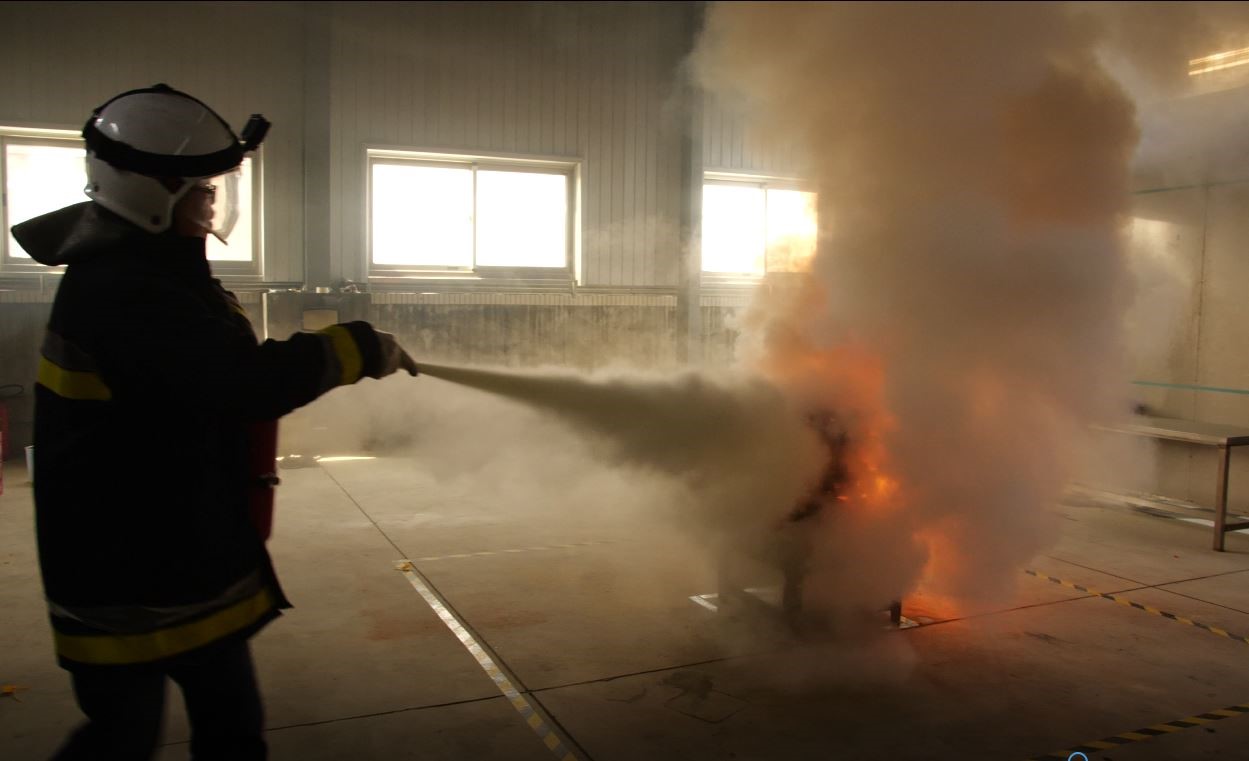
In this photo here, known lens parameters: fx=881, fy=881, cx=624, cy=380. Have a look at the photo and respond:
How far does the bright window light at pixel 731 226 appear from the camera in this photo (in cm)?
1126

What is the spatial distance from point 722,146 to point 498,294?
11.2 ft

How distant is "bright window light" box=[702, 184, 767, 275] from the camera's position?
11.3m

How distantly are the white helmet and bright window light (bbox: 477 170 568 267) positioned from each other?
329 inches

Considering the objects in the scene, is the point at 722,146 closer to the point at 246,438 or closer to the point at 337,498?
the point at 337,498

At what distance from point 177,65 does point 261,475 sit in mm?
8347

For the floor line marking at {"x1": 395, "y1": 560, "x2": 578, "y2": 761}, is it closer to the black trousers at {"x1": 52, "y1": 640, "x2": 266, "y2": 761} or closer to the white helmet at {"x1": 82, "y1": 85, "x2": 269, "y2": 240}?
A: the black trousers at {"x1": 52, "y1": 640, "x2": 266, "y2": 761}

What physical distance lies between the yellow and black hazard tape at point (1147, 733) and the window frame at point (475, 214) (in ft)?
26.9

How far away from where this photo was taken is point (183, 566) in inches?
72.8

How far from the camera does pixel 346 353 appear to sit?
6.72 ft

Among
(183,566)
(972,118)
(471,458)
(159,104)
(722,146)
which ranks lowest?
(471,458)

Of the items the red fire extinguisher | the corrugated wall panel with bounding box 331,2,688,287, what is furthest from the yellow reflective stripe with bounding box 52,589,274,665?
the corrugated wall panel with bounding box 331,2,688,287

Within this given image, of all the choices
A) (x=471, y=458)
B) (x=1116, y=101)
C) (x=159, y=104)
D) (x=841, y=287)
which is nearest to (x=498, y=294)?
(x=471, y=458)

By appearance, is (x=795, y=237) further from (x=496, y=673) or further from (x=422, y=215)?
(x=422, y=215)

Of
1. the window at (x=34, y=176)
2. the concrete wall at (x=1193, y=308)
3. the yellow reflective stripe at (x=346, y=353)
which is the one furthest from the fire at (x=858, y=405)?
the window at (x=34, y=176)
